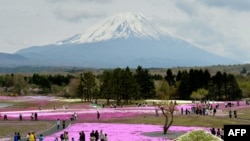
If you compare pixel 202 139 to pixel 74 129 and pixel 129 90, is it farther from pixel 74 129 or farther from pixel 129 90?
pixel 129 90

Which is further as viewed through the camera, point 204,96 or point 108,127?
point 204,96

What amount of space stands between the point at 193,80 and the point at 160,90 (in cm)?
1126

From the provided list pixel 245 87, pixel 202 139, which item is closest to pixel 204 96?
pixel 245 87

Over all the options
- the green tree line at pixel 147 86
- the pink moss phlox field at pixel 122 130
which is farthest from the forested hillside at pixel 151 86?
the pink moss phlox field at pixel 122 130

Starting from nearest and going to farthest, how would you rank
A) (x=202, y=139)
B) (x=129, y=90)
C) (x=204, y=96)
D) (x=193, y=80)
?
(x=202, y=139), (x=129, y=90), (x=204, y=96), (x=193, y=80)

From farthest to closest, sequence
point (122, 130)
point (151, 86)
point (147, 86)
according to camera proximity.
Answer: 1. point (151, 86)
2. point (147, 86)
3. point (122, 130)

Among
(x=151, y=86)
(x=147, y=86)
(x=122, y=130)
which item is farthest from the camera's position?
(x=151, y=86)

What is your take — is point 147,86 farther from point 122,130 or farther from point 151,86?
point 122,130

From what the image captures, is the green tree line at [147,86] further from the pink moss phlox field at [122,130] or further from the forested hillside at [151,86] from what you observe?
the pink moss phlox field at [122,130]

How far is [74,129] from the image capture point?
61781mm

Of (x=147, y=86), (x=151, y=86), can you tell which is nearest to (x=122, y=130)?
(x=147, y=86)

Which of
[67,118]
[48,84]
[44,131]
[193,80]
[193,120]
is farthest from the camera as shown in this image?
[48,84]

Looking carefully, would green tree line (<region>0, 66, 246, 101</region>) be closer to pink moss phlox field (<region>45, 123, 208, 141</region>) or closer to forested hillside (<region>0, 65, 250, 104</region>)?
forested hillside (<region>0, 65, 250, 104</region>)

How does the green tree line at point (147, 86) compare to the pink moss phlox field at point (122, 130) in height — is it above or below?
above
